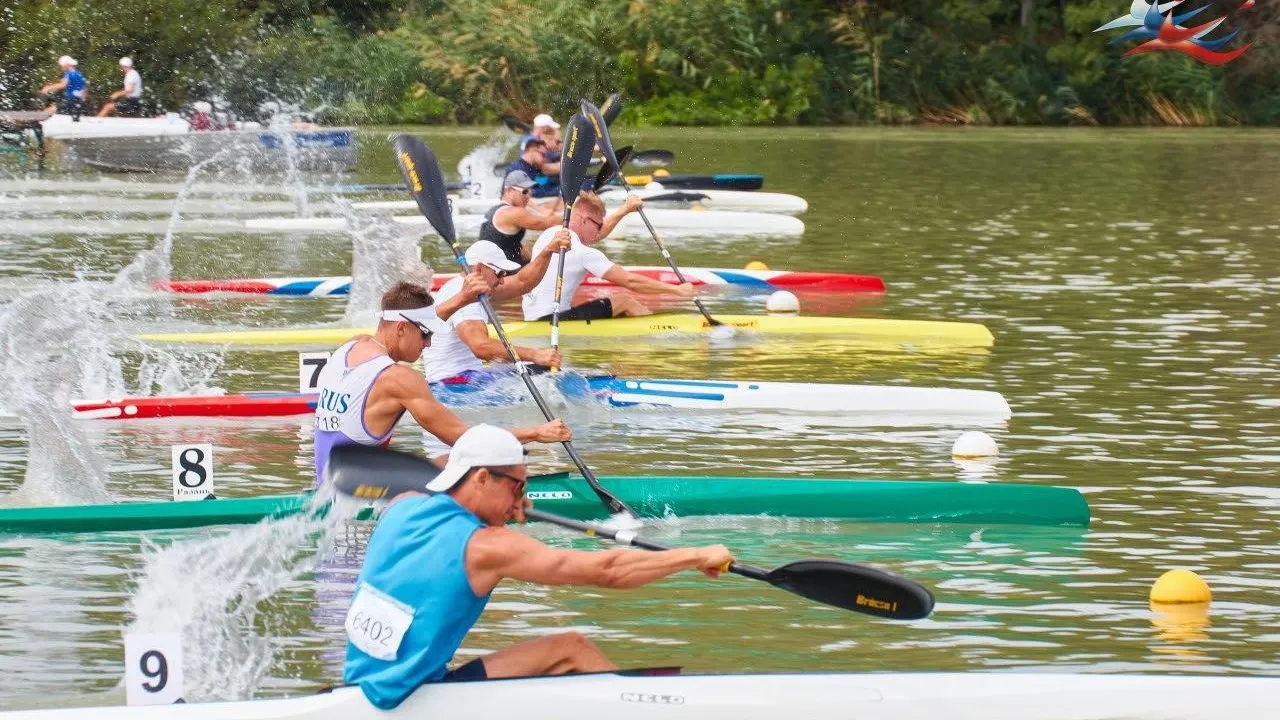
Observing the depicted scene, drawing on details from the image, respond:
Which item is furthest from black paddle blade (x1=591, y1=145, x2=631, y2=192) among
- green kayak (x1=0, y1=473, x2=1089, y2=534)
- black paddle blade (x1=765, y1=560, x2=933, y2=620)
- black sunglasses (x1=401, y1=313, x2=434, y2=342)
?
black paddle blade (x1=765, y1=560, x2=933, y2=620)

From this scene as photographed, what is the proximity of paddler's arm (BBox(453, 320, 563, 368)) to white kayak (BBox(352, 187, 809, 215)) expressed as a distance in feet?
34.9

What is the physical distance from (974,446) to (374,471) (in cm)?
356

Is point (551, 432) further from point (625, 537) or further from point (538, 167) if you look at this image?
point (538, 167)

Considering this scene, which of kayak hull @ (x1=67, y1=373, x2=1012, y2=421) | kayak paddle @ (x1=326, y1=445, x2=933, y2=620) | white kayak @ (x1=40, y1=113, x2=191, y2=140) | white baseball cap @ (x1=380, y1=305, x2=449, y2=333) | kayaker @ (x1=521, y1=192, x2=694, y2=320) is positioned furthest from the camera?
white kayak @ (x1=40, y1=113, x2=191, y2=140)

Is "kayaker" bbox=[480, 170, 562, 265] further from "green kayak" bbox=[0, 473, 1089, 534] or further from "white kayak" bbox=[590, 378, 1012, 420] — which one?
"green kayak" bbox=[0, 473, 1089, 534]

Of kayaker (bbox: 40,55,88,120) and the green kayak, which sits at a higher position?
the green kayak

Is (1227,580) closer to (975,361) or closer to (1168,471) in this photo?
(1168,471)

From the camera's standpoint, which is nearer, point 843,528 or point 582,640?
point 582,640

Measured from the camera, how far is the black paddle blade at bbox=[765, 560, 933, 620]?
20.1 ft

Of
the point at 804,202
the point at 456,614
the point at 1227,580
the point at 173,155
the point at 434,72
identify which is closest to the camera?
the point at 456,614

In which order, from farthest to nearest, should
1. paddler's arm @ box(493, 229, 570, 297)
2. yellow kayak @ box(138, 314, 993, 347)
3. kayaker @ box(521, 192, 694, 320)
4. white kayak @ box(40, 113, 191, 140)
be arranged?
white kayak @ box(40, 113, 191, 140), yellow kayak @ box(138, 314, 993, 347), kayaker @ box(521, 192, 694, 320), paddler's arm @ box(493, 229, 570, 297)

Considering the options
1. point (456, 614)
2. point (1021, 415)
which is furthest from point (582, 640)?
point (1021, 415)

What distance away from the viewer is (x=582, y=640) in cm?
611

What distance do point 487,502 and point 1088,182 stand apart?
2321 centimetres
